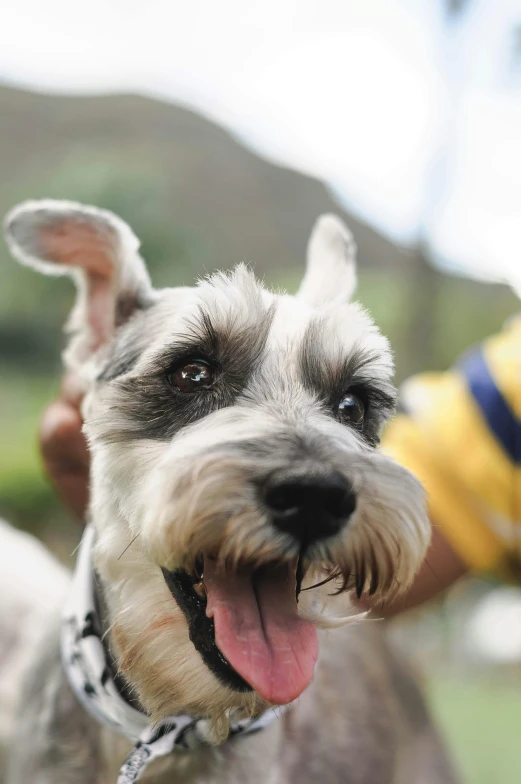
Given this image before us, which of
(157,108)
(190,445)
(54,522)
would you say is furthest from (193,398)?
(54,522)

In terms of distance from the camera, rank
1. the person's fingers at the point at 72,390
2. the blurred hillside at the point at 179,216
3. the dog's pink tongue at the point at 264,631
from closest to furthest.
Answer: the dog's pink tongue at the point at 264,631
the blurred hillside at the point at 179,216
the person's fingers at the point at 72,390

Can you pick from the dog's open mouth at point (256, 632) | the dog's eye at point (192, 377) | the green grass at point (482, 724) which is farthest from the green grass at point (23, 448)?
the green grass at point (482, 724)

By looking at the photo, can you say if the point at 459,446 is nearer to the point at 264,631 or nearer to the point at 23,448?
the point at 264,631

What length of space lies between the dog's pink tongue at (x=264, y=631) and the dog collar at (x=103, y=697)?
0.95 ft

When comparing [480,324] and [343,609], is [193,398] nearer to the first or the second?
[343,609]

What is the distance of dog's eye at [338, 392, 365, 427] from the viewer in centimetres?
104

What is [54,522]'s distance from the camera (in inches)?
122

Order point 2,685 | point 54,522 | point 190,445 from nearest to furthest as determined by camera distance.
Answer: point 190,445, point 2,685, point 54,522

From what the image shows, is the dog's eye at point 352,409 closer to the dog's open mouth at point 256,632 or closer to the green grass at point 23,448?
the dog's open mouth at point 256,632

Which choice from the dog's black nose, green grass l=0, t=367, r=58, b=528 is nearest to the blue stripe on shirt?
the dog's black nose

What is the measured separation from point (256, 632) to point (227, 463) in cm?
20

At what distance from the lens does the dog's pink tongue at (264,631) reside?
76 cm

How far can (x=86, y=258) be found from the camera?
1.09 m

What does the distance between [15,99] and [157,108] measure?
0.25m
